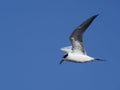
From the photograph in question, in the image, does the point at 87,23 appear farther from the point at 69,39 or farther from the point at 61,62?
the point at 61,62

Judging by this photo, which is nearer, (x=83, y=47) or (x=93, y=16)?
(x=93, y=16)

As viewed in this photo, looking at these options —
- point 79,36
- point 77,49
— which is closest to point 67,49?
point 77,49

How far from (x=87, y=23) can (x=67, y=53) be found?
3.65 metres

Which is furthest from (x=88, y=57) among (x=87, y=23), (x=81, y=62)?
(x=87, y=23)

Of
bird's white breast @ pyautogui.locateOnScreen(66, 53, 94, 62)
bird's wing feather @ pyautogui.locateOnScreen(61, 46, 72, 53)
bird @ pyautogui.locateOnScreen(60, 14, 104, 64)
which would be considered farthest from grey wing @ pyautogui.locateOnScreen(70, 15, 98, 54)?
bird's wing feather @ pyautogui.locateOnScreen(61, 46, 72, 53)

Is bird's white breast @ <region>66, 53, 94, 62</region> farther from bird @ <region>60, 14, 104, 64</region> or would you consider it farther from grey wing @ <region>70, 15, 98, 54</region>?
grey wing @ <region>70, 15, 98, 54</region>

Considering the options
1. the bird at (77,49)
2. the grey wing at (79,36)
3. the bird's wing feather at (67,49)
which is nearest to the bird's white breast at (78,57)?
the bird at (77,49)

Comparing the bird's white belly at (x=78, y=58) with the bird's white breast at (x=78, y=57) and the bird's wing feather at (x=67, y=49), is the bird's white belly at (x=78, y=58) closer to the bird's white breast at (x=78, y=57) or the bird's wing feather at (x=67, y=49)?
the bird's white breast at (x=78, y=57)

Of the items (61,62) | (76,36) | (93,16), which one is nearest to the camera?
(93,16)

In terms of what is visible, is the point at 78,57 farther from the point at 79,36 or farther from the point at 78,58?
the point at 79,36

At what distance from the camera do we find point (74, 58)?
33156mm

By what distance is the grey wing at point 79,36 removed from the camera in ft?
101

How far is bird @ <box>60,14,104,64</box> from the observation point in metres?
31.9

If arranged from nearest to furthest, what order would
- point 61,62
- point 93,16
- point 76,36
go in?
1. point 93,16
2. point 76,36
3. point 61,62
